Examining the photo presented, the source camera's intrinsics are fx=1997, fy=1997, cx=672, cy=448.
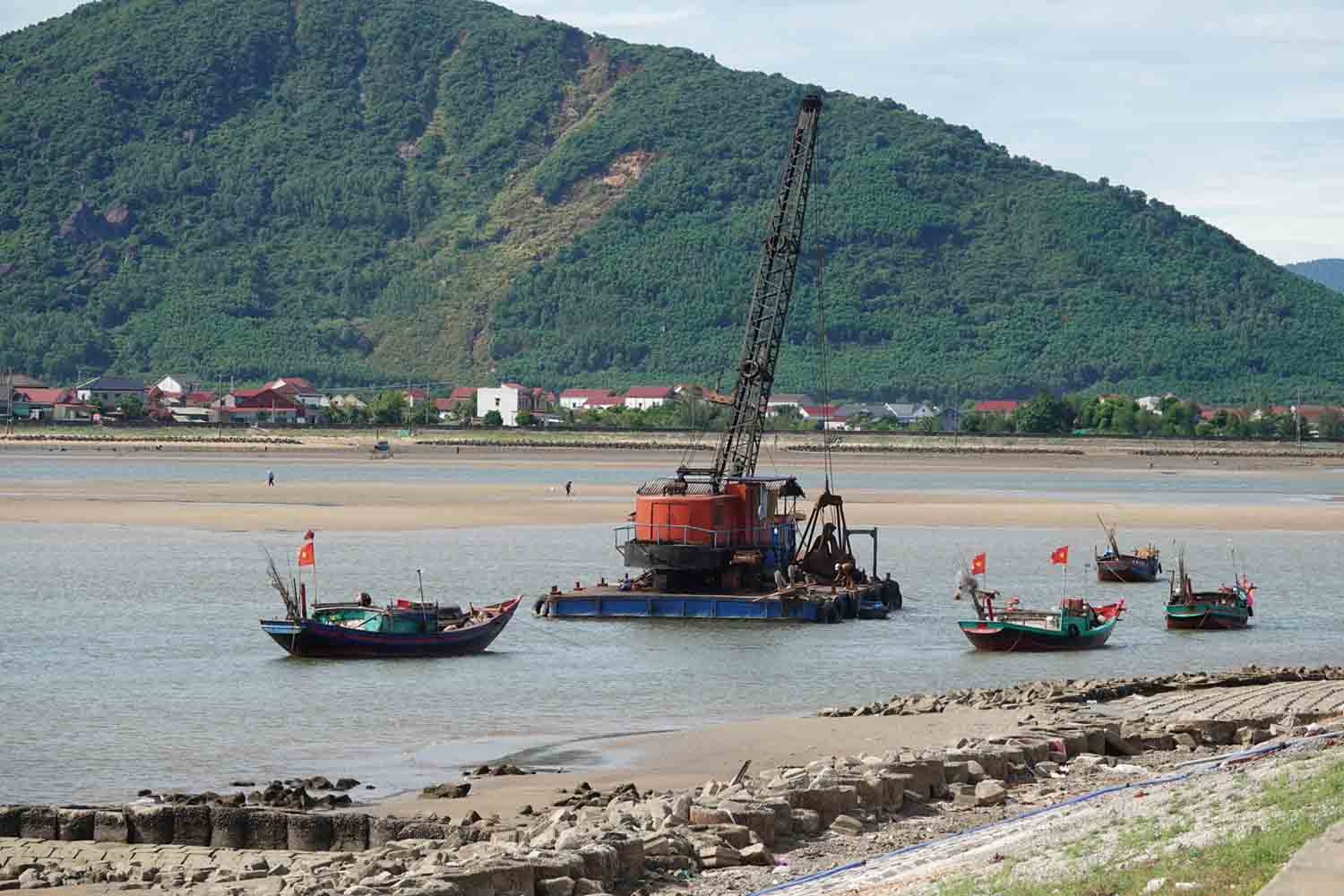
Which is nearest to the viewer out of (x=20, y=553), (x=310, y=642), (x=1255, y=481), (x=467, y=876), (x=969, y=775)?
(x=467, y=876)

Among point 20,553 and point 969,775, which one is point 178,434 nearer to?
A: point 20,553

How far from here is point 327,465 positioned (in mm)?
132750

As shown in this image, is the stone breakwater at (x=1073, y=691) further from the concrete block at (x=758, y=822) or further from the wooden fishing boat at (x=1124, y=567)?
the wooden fishing boat at (x=1124, y=567)

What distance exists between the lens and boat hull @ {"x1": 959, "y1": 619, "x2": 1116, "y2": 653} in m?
39.4

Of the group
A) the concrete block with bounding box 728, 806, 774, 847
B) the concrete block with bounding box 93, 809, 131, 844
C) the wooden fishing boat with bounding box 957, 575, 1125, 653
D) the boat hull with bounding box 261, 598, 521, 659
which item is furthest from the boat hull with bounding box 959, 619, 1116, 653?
the concrete block with bounding box 93, 809, 131, 844

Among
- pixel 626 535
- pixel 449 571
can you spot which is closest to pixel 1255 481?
pixel 626 535

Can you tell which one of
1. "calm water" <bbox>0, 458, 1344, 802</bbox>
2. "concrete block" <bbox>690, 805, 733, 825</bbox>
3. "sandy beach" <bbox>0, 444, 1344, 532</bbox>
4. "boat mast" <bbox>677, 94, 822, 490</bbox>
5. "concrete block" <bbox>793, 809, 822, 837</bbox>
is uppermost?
"boat mast" <bbox>677, 94, 822, 490</bbox>

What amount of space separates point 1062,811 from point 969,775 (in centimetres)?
203

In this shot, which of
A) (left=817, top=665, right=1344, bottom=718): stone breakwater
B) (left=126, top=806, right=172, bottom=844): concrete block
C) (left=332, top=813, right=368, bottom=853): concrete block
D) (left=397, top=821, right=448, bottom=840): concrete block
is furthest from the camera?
(left=817, top=665, right=1344, bottom=718): stone breakwater

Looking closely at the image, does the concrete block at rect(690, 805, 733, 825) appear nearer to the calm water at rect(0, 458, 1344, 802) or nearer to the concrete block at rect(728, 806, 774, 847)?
the concrete block at rect(728, 806, 774, 847)

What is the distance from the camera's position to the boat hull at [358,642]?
3719 cm

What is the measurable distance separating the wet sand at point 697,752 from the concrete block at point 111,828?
2.91m

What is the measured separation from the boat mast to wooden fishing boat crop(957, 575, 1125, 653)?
14.7 m

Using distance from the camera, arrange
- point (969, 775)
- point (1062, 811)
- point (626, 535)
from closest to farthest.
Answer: point (1062, 811) < point (969, 775) < point (626, 535)
